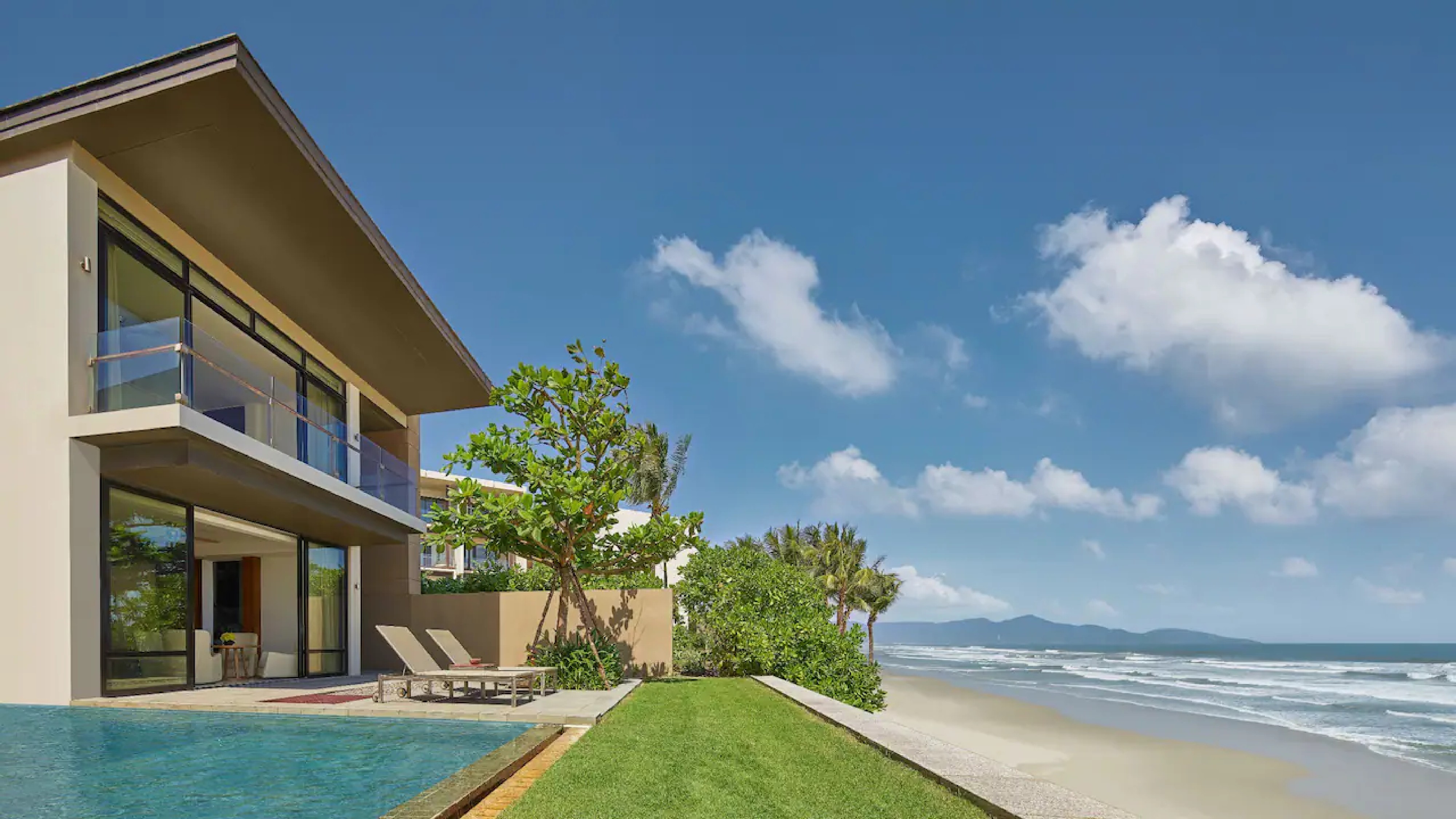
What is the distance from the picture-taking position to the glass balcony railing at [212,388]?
980 centimetres

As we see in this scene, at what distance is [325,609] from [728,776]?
12384mm

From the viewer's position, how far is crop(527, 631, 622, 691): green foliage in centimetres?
1409

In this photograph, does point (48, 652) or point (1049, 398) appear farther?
point (1049, 398)

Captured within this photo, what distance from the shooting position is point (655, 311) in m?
42.2

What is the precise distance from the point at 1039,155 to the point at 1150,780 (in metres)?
21.3

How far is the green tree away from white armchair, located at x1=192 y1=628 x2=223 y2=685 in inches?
126

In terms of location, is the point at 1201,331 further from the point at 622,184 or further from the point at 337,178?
the point at 337,178

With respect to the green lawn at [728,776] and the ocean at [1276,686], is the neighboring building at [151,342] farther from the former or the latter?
the ocean at [1276,686]

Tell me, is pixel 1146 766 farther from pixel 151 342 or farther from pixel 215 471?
pixel 151 342

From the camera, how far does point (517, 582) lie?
19.8m

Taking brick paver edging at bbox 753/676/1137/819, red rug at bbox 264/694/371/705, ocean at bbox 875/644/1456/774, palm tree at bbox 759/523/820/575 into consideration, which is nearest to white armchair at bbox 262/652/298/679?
red rug at bbox 264/694/371/705

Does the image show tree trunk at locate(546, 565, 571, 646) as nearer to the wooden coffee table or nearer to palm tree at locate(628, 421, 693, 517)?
the wooden coffee table

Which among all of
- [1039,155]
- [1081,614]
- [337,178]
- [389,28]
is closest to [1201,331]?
[1039,155]

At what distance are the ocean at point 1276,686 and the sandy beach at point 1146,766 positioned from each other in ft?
7.71
